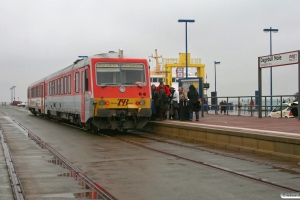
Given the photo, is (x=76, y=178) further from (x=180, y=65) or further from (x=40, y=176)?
(x=180, y=65)

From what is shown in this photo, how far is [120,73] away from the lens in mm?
20594

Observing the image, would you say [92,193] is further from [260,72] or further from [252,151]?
[260,72]

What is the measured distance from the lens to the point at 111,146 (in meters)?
16.1

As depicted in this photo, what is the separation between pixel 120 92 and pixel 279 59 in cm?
691

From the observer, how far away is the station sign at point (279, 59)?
768 inches

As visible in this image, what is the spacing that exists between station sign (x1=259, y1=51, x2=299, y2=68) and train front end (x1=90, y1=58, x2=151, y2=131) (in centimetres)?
536

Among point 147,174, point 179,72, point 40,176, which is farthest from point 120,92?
point 179,72

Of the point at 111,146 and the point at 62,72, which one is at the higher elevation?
the point at 62,72

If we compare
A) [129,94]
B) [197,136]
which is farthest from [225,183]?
[129,94]

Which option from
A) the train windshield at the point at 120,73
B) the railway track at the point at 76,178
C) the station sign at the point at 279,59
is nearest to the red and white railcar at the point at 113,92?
the train windshield at the point at 120,73

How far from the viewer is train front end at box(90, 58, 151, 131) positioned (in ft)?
65.5

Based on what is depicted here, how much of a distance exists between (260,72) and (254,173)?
12.9 meters

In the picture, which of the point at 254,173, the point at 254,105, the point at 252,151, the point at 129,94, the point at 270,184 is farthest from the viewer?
the point at 254,105

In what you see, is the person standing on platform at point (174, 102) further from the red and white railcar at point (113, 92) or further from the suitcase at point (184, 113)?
the red and white railcar at point (113, 92)
